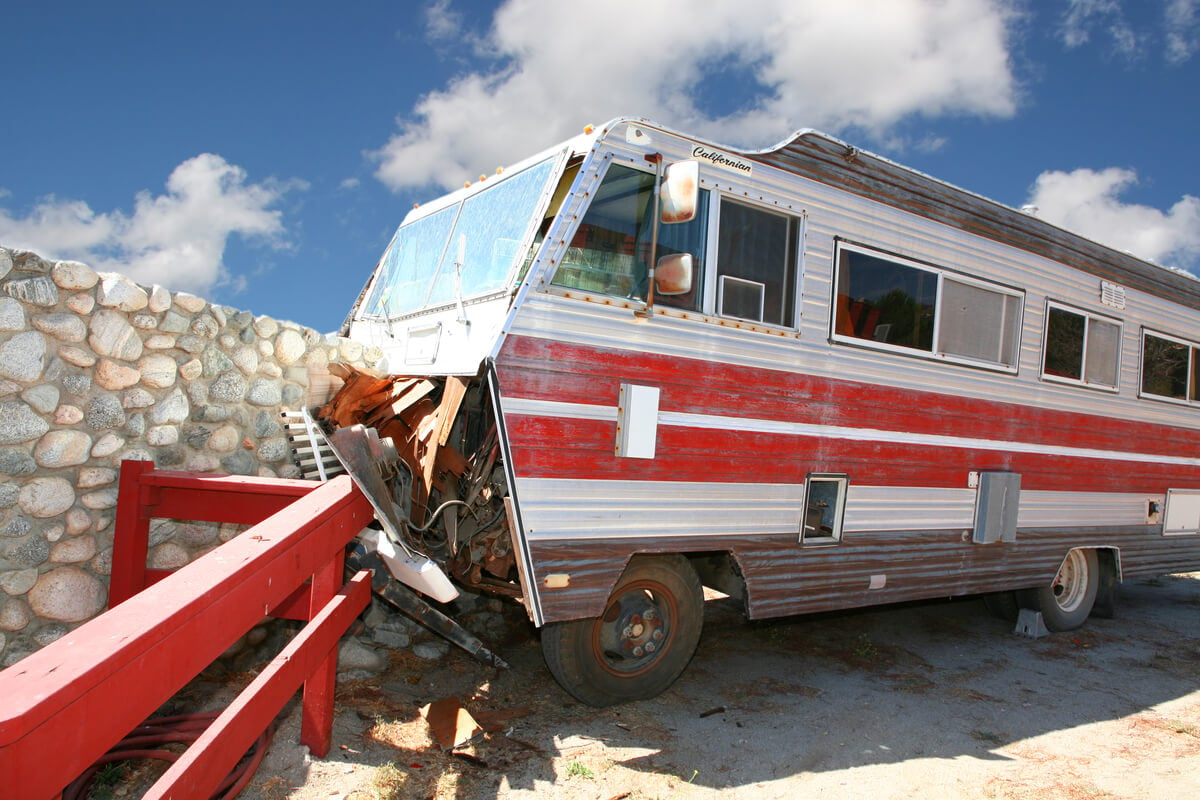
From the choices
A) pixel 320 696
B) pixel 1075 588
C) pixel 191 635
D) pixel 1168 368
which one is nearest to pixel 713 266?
pixel 320 696

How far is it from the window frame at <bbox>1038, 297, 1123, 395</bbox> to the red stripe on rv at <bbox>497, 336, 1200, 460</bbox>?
261 millimetres

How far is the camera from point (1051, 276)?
6.89 m

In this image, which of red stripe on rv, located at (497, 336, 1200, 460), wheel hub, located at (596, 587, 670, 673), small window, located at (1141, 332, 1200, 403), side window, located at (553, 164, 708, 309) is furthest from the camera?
small window, located at (1141, 332, 1200, 403)

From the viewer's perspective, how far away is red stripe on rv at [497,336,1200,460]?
4.14 m

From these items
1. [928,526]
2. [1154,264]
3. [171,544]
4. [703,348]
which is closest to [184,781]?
[171,544]

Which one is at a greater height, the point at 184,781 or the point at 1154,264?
the point at 1154,264

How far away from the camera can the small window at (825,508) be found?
534 cm

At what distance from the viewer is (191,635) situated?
2.31 m

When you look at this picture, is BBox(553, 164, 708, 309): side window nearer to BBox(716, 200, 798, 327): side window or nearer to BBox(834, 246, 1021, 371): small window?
BBox(716, 200, 798, 327): side window

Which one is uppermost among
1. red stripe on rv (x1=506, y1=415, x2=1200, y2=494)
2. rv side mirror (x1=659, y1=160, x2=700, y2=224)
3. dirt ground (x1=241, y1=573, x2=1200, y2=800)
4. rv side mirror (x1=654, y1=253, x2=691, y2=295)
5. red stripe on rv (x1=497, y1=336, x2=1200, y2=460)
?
rv side mirror (x1=659, y1=160, x2=700, y2=224)

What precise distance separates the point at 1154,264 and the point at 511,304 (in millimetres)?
6955

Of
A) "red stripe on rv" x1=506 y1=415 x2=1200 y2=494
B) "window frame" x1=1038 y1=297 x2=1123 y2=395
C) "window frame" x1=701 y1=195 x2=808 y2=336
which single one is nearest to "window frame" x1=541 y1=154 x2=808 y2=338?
"window frame" x1=701 y1=195 x2=808 y2=336

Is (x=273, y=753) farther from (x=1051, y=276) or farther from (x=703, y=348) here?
(x=1051, y=276)

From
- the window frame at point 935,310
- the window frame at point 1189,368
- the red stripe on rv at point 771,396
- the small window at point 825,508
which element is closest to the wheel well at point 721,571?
the small window at point 825,508
